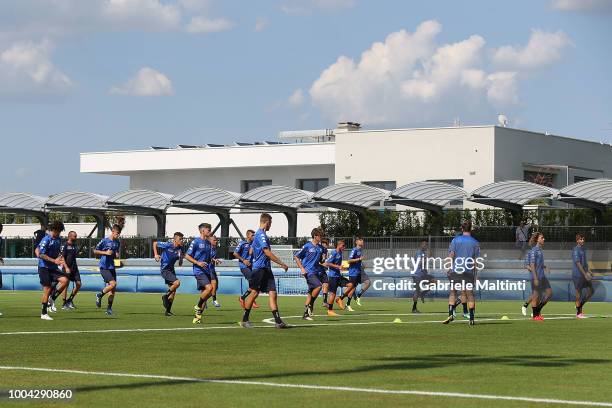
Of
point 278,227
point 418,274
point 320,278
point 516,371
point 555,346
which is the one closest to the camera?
point 516,371

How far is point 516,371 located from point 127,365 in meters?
4.33

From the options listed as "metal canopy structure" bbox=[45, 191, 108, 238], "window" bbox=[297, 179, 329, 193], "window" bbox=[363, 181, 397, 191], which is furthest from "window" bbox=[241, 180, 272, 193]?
"metal canopy structure" bbox=[45, 191, 108, 238]

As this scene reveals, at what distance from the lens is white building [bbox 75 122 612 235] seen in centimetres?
7106

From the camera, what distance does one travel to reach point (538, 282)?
2628 centimetres

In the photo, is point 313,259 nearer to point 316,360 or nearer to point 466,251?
point 466,251

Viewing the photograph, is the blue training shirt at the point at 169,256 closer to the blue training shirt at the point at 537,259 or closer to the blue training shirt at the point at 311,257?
the blue training shirt at the point at 311,257

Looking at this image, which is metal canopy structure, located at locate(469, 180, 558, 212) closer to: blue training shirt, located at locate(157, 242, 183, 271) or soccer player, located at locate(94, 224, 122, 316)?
blue training shirt, located at locate(157, 242, 183, 271)

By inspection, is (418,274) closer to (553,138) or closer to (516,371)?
(516,371)

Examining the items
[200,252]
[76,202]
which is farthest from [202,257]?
[76,202]

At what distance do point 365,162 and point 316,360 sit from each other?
6051 cm

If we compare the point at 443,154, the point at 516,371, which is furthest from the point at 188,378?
the point at 443,154

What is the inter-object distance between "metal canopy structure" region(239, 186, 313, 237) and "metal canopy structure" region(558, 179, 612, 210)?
10.4m

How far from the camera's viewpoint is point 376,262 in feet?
138

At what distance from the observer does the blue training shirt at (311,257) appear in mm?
27406
